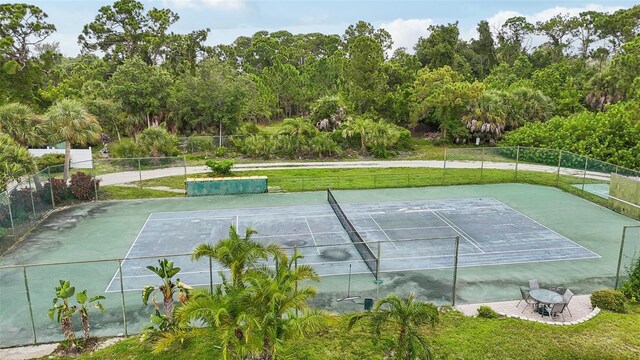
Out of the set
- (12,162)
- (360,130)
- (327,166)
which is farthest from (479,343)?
(360,130)

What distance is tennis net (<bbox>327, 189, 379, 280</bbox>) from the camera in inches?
601

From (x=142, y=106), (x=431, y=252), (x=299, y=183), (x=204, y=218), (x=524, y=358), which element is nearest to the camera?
(x=524, y=358)

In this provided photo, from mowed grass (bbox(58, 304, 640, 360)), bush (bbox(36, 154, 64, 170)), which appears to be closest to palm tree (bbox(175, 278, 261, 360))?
mowed grass (bbox(58, 304, 640, 360))

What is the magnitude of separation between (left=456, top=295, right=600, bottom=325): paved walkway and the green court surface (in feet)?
1.78

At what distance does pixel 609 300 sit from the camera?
13.8 m

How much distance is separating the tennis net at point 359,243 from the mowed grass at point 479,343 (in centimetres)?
270

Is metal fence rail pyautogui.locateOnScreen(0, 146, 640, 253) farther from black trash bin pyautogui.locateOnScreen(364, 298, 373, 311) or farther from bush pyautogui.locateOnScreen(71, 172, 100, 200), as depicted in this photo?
black trash bin pyautogui.locateOnScreen(364, 298, 373, 311)

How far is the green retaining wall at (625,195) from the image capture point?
2253 centimetres

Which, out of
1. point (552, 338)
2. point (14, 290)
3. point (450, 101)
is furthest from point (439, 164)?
point (14, 290)

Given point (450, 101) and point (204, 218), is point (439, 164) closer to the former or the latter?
point (450, 101)

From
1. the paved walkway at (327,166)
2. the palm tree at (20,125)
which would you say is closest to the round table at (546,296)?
the paved walkway at (327,166)

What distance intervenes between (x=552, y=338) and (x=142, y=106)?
3600 cm

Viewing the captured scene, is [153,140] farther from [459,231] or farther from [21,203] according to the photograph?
[459,231]

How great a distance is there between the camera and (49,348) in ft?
39.3
